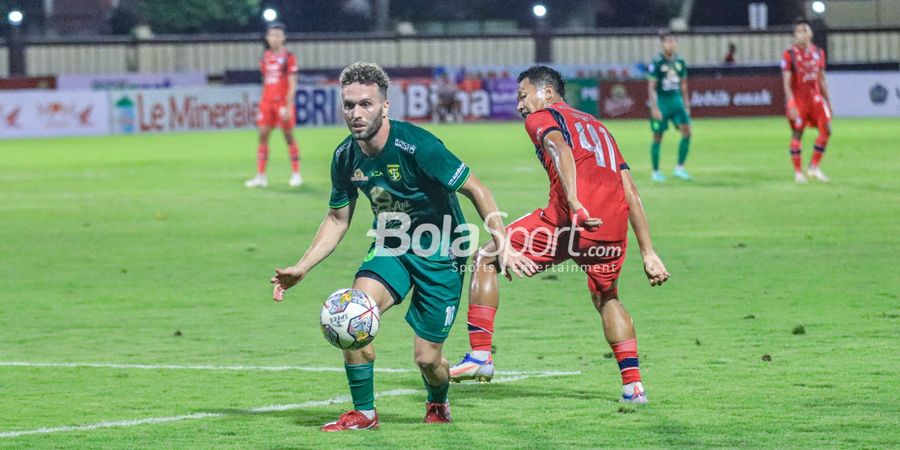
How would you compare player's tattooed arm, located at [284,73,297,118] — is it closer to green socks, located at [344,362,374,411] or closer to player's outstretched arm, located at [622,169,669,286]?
player's outstretched arm, located at [622,169,669,286]

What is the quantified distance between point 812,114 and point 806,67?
0.72 meters

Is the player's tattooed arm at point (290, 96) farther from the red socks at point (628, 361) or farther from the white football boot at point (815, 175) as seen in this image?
the red socks at point (628, 361)

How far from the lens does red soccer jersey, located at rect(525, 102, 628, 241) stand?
8094mm

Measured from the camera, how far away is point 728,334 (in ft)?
33.0

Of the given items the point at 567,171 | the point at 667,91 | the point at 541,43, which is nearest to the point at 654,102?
the point at 667,91

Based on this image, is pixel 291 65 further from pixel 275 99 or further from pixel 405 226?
pixel 405 226

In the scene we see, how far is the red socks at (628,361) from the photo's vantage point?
784 cm

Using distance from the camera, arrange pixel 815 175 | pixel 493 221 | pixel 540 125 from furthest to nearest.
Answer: pixel 815 175 < pixel 540 125 < pixel 493 221

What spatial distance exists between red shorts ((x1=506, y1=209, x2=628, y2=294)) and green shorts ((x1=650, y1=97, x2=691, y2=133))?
48.6 feet

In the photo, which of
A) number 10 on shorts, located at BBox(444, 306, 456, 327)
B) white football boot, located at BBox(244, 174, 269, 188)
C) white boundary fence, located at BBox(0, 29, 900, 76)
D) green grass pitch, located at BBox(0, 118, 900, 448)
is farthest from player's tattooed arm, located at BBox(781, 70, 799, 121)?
white boundary fence, located at BBox(0, 29, 900, 76)

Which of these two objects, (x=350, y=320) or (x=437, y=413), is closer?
(x=350, y=320)

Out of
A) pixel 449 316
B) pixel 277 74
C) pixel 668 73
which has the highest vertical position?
pixel 277 74

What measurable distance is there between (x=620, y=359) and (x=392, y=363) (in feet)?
6.36

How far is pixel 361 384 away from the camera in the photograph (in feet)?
23.8
